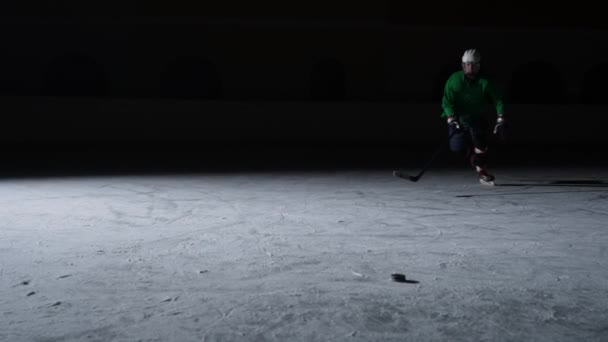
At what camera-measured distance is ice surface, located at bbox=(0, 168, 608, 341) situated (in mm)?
3289

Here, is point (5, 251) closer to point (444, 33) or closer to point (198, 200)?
point (198, 200)

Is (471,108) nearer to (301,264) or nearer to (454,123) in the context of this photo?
(454,123)

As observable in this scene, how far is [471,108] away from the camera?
27.9 ft

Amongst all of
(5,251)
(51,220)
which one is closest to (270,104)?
(51,220)

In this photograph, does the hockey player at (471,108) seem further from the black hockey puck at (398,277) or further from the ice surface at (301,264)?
the black hockey puck at (398,277)

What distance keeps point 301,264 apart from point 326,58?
12992 mm

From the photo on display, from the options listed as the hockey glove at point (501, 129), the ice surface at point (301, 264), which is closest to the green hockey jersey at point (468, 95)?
the hockey glove at point (501, 129)

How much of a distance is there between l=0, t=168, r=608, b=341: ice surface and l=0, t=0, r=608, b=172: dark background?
261 inches

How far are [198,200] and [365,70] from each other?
10.5 meters

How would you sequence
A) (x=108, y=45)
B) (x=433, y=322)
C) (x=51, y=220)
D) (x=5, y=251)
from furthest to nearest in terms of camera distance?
(x=108, y=45), (x=51, y=220), (x=5, y=251), (x=433, y=322)

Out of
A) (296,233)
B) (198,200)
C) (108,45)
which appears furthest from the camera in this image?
(108,45)

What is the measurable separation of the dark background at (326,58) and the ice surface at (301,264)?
662 cm

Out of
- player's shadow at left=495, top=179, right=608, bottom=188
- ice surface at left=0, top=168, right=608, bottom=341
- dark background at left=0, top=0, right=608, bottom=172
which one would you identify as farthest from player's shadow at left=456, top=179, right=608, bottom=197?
dark background at left=0, top=0, right=608, bottom=172

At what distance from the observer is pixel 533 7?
16.9m
